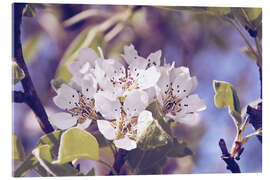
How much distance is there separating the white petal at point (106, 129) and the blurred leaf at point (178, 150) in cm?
19

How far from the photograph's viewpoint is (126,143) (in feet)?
4.07

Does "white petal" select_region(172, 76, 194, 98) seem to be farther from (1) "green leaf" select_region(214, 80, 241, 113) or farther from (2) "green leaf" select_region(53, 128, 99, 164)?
(2) "green leaf" select_region(53, 128, 99, 164)

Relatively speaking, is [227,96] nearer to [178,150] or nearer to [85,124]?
[178,150]

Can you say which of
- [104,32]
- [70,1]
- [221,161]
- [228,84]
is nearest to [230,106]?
[228,84]

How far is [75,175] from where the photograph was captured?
1235mm

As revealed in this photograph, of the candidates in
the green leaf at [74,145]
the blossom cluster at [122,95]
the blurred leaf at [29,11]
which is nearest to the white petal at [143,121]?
the blossom cluster at [122,95]

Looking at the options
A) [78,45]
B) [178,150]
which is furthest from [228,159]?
[78,45]

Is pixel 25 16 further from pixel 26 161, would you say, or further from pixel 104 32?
pixel 26 161

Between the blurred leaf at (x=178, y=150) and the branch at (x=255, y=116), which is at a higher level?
the branch at (x=255, y=116)

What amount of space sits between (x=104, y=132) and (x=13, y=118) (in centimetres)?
32

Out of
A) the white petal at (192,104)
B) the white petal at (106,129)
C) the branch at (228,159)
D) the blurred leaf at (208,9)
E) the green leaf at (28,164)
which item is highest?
the blurred leaf at (208,9)

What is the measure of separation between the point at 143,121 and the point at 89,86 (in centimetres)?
19

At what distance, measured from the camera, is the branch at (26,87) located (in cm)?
131

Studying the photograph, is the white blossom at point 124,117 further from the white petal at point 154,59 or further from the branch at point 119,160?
the white petal at point 154,59
